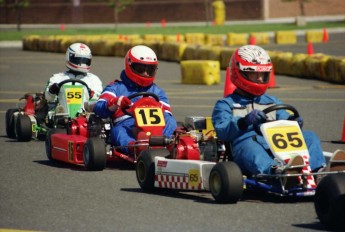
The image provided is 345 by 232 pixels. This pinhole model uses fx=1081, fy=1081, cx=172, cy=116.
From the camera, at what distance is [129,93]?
11.2 metres

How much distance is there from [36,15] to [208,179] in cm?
5695

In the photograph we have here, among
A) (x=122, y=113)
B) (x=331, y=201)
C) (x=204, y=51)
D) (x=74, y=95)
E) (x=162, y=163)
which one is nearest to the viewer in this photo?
(x=331, y=201)

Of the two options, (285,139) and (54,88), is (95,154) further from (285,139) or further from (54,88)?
(54,88)

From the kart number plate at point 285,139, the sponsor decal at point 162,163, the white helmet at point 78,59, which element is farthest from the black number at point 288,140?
the white helmet at point 78,59

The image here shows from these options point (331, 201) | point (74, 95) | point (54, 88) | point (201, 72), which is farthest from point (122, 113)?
point (201, 72)

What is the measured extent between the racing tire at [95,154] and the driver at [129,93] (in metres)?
0.37

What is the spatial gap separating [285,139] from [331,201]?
1342 millimetres

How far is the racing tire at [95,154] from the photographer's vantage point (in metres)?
10.2

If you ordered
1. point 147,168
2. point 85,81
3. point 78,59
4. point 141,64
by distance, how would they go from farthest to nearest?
point 78,59
point 85,81
point 141,64
point 147,168

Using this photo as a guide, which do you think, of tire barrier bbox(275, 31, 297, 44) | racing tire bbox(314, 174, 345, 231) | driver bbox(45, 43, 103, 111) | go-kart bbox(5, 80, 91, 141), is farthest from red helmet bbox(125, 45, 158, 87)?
tire barrier bbox(275, 31, 297, 44)

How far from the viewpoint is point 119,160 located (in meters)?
10.9

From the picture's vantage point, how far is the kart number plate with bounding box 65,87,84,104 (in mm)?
13273

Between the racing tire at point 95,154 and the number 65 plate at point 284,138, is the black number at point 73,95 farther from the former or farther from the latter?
the number 65 plate at point 284,138

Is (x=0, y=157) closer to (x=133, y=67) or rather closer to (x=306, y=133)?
(x=133, y=67)
